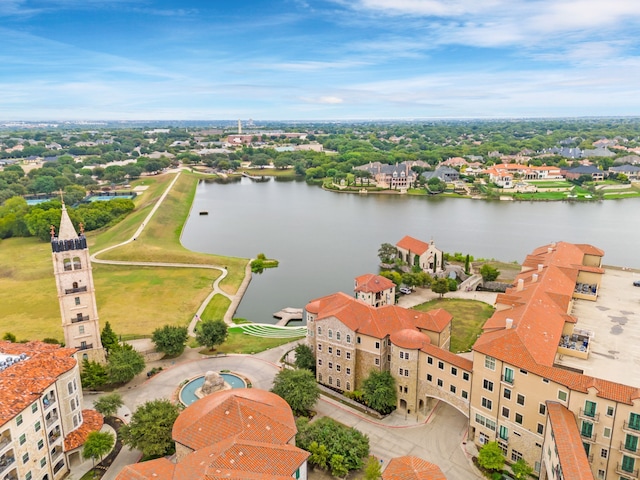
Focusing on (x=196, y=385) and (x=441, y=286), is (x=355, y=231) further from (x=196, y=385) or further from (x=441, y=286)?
(x=196, y=385)

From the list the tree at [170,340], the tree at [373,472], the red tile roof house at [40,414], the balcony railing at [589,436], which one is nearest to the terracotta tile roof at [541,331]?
the balcony railing at [589,436]

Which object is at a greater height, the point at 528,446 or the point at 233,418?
the point at 233,418

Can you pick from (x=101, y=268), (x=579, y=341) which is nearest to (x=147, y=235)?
(x=101, y=268)

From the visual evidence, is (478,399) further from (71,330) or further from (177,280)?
(177,280)

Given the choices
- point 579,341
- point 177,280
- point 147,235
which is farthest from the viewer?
point 147,235

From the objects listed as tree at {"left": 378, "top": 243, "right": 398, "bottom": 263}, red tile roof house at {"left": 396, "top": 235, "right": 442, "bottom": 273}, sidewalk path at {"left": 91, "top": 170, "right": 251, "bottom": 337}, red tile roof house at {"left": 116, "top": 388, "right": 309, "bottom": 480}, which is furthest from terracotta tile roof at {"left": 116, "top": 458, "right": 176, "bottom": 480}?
tree at {"left": 378, "top": 243, "right": 398, "bottom": 263}

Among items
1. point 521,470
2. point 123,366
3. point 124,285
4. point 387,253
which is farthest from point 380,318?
point 124,285
